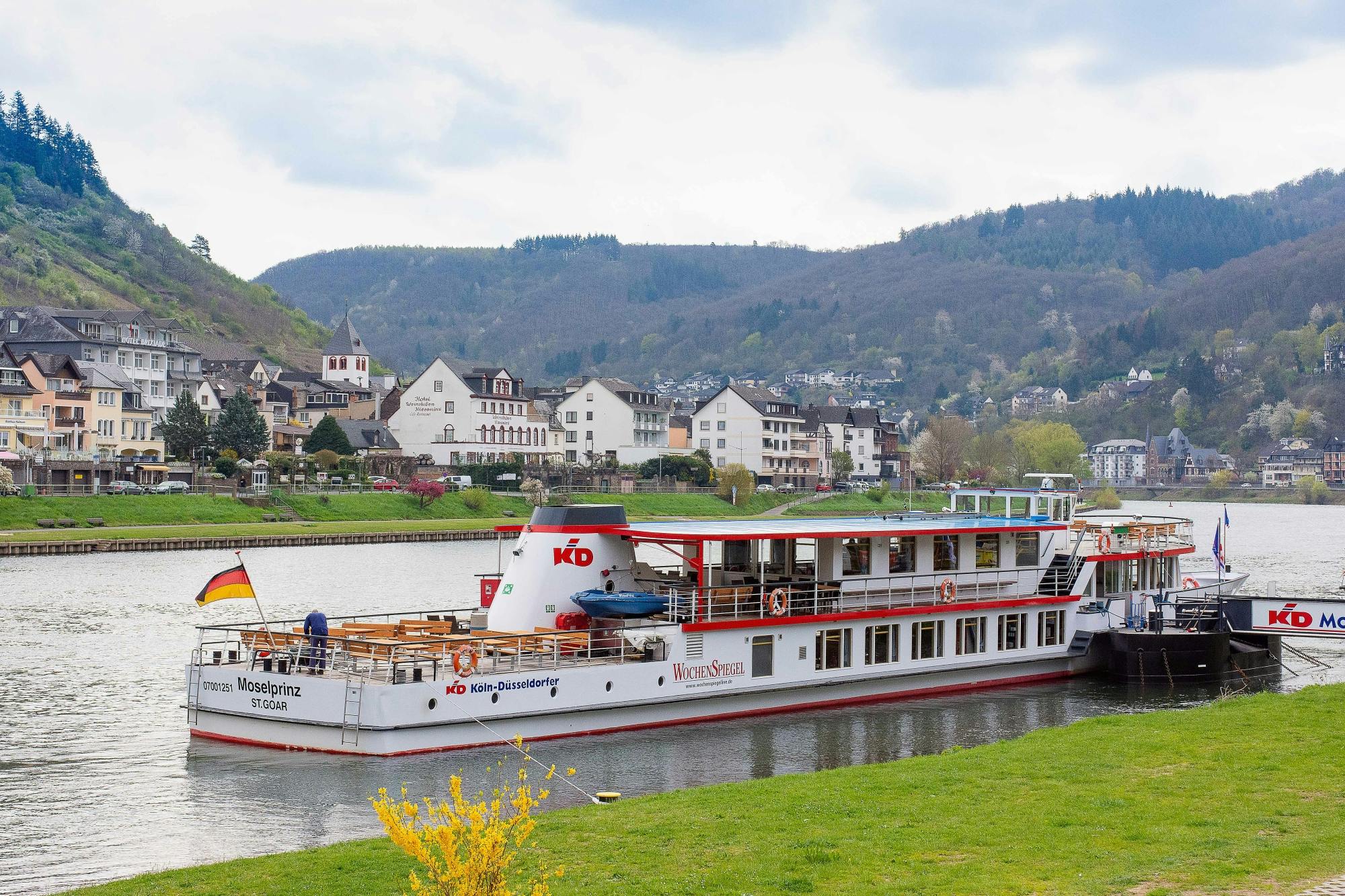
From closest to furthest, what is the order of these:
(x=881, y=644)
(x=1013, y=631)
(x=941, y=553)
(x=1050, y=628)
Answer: (x=881, y=644), (x=941, y=553), (x=1013, y=631), (x=1050, y=628)

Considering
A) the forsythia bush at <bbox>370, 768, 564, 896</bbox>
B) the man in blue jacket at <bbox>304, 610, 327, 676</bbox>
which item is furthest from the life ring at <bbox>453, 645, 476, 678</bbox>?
the forsythia bush at <bbox>370, 768, 564, 896</bbox>

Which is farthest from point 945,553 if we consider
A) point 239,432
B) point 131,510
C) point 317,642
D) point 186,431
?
point 186,431

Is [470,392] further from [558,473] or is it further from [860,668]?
[860,668]

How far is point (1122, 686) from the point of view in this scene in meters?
38.5

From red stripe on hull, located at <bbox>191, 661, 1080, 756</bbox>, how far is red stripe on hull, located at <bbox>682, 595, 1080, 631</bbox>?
6.48 ft

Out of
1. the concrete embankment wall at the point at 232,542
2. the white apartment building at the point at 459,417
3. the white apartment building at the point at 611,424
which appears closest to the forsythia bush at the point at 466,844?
the concrete embankment wall at the point at 232,542

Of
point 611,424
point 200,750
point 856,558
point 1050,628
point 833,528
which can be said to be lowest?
point 200,750

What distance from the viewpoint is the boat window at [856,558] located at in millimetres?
35844

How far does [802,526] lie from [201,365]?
118025mm

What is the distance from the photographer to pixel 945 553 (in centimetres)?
3803

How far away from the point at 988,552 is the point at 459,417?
9494 cm

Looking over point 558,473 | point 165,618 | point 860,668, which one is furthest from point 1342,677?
point 558,473

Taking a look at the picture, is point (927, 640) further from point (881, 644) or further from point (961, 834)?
point (961, 834)

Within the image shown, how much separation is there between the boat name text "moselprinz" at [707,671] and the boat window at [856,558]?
4910 millimetres
